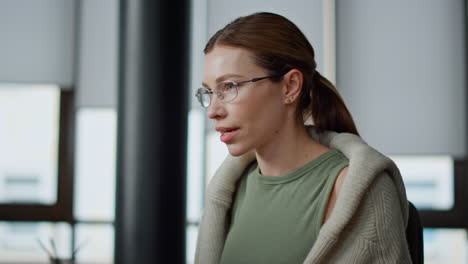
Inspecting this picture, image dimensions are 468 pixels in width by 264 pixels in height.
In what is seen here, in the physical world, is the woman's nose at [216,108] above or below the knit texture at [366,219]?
above

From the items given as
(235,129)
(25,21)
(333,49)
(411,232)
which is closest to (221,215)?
(235,129)

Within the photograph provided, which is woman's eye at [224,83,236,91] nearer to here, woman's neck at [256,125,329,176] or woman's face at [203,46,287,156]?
woman's face at [203,46,287,156]

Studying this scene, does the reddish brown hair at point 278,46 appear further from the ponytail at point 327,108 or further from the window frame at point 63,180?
the window frame at point 63,180

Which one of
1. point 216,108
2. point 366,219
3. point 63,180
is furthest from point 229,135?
point 63,180

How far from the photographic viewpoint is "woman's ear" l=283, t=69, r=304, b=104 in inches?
44.5

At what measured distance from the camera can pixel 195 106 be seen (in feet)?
12.4

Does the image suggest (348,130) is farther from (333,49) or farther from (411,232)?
(333,49)

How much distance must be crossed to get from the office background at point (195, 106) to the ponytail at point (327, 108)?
8.17 feet

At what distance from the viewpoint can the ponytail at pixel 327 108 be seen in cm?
121

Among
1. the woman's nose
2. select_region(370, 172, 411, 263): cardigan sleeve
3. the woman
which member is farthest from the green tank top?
the woman's nose

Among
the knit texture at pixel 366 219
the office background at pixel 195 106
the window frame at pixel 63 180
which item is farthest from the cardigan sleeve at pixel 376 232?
the window frame at pixel 63 180

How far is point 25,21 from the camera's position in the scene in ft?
12.8

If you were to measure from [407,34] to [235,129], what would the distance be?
296cm

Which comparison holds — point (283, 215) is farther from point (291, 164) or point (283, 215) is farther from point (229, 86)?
point (229, 86)
